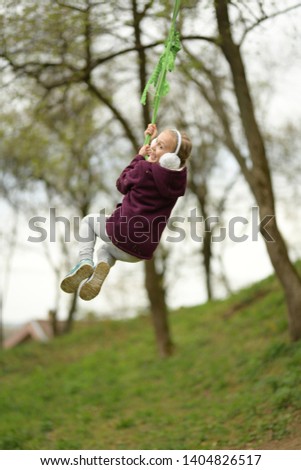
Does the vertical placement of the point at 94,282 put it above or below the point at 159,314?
above

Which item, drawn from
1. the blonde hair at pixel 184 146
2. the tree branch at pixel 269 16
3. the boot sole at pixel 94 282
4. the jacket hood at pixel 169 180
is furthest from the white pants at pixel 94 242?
the tree branch at pixel 269 16

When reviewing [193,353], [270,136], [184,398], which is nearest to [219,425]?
[184,398]

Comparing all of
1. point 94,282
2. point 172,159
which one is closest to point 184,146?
point 172,159

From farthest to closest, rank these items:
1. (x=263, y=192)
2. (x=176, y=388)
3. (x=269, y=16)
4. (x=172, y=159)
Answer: (x=176, y=388) → (x=263, y=192) → (x=269, y=16) → (x=172, y=159)

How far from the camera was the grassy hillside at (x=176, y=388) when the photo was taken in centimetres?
858

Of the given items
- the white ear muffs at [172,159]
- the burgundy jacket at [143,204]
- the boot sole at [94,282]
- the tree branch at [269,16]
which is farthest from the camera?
the tree branch at [269,16]

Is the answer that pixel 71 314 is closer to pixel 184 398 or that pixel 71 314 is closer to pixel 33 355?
pixel 33 355

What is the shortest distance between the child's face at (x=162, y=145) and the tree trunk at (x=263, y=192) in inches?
183

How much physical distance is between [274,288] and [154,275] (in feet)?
9.23

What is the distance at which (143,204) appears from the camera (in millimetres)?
5715

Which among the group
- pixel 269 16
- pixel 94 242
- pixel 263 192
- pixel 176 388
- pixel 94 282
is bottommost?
pixel 176 388

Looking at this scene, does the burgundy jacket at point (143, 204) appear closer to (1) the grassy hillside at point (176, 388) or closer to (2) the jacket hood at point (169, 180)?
(2) the jacket hood at point (169, 180)

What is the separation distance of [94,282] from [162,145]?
4.32 ft

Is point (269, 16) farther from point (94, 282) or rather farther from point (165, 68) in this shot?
point (94, 282)
